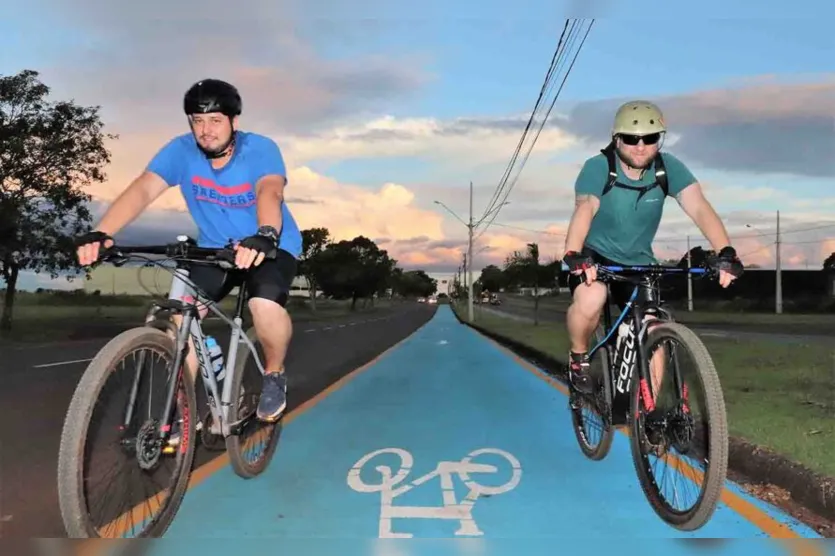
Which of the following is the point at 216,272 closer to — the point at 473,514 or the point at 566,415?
the point at 473,514

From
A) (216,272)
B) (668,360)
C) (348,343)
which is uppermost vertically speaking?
(216,272)

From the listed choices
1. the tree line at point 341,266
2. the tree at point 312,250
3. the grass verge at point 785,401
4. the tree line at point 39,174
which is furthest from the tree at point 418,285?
the grass verge at point 785,401

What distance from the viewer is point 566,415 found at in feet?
22.5

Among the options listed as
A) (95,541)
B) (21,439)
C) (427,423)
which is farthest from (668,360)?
(21,439)

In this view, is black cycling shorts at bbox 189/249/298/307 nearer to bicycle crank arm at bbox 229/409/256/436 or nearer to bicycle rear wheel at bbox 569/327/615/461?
bicycle crank arm at bbox 229/409/256/436

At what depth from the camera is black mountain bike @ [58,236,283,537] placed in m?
2.76

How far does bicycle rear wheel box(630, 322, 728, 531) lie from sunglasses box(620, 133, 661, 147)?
3.53ft

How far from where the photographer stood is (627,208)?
13.9 feet

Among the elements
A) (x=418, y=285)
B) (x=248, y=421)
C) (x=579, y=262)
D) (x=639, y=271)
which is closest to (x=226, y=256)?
(x=248, y=421)

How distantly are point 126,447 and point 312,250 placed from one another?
4785cm

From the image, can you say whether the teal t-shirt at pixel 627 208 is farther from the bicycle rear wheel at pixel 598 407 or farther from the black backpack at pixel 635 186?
the bicycle rear wheel at pixel 598 407

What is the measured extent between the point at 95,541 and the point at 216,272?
5.28 ft

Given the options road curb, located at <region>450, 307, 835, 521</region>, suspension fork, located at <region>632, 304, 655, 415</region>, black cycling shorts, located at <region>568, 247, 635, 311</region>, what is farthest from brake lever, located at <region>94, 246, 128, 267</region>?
road curb, located at <region>450, 307, 835, 521</region>

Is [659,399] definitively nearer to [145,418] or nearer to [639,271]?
[639,271]
